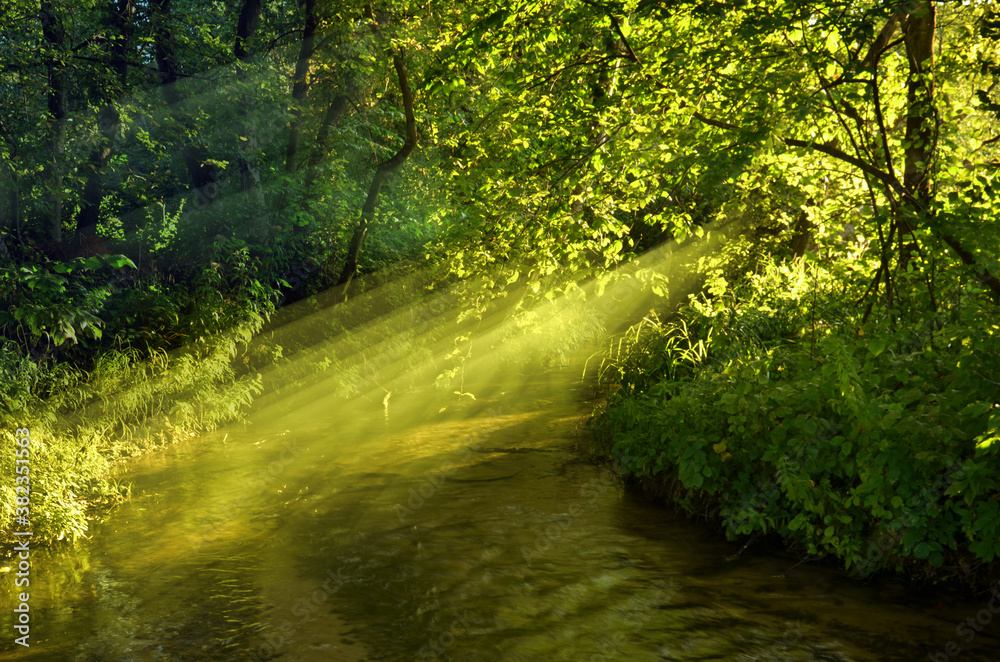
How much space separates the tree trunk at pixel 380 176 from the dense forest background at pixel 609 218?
0.06 meters

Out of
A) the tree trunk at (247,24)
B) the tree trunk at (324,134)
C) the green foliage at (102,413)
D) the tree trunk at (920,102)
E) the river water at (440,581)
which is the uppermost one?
the tree trunk at (247,24)

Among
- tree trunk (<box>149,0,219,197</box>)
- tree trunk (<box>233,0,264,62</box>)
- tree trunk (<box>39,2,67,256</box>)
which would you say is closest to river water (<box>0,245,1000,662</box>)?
tree trunk (<box>39,2,67,256</box>)

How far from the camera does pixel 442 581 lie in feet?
21.3

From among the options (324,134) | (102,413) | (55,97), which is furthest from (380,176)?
(55,97)

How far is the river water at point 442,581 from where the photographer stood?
532 cm

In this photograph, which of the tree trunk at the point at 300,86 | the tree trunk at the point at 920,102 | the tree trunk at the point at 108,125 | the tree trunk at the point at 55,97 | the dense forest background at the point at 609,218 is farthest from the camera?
the tree trunk at the point at 300,86

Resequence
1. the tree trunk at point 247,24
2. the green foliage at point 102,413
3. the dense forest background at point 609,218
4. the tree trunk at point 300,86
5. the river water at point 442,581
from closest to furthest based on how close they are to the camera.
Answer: the river water at point 442,581 < the dense forest background at point 609,218 < the green foliage at point 102,413 < the tree trunk at point 300,86 < the tree trunk at point 247,24

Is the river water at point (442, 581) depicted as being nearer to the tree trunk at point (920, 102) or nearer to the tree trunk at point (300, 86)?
the tree trunk at point (920, 102)

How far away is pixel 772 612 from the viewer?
18.6 ft

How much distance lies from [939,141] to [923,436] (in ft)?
9.72

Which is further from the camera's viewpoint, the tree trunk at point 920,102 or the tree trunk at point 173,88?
the tree trunk at point 173,88

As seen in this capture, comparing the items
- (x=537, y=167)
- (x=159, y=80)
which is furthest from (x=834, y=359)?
(x=159, y=80)

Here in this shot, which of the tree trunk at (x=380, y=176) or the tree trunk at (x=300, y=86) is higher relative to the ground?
the tree trunk at (x=300, y=86)

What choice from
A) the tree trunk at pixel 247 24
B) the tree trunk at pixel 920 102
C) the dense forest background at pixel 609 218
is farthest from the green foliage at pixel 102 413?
the tree trunk at pixel 920 102
